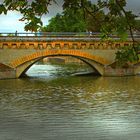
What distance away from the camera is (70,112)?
2881 centimetres

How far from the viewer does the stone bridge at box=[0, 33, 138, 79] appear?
57.3 meters

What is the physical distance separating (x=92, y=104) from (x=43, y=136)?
1195cm

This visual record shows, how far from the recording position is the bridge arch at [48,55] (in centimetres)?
5731

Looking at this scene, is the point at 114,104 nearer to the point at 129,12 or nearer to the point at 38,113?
the point at 38,113

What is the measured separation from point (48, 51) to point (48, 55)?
2.10 ft

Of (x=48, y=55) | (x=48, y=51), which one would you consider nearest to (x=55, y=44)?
(x=48, y=51)

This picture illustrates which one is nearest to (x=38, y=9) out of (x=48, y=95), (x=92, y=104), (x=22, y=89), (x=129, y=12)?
(x=129, y=12)

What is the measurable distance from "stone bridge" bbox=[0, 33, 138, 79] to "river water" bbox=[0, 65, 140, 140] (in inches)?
454

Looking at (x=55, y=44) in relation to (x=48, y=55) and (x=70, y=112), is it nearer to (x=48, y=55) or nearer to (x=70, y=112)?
(x=48, y=55)

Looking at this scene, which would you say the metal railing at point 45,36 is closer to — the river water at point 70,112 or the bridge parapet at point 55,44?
the bridge parapet at point 55,44

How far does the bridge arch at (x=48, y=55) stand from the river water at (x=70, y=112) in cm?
1137

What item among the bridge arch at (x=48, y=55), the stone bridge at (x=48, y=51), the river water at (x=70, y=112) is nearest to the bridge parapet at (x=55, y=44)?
the stone bridge at (x=48, y=51)

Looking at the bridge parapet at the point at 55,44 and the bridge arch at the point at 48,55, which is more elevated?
the bridge parapet at the point at 55,44

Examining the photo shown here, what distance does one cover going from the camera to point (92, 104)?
1284 inches
